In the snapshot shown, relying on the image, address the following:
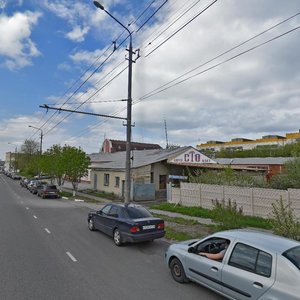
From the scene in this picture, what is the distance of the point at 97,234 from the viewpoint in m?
12.7

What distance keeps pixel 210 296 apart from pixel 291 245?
6.79 feet

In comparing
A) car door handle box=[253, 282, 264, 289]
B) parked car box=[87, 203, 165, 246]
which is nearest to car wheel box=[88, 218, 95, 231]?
parked car box=[87, 203, 165, 246]

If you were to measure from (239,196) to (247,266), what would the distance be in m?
11.8

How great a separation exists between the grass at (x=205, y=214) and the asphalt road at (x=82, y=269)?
4.87 m

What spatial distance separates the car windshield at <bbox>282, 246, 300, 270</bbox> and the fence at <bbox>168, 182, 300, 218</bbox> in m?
7.51

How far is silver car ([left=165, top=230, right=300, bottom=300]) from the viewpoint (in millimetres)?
4695

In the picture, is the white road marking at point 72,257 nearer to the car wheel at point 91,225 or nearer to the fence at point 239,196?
Answer: the car wheel at point 91,225

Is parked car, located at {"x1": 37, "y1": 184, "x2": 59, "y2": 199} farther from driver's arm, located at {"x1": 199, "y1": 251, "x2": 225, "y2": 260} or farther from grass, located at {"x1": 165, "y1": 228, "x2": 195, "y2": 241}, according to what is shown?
driver's arm, located at {"x1": 199, "y1": 251, "x2": 225, "y2": 260}

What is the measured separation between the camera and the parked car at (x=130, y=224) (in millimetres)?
10336

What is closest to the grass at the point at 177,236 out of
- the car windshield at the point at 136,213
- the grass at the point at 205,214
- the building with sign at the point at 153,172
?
the car windshield at the point at 136,213

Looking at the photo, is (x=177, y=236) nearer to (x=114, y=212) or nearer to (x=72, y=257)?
(x=114, y=212)

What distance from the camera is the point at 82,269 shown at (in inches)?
310

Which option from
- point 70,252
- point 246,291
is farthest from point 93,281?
point 246,291

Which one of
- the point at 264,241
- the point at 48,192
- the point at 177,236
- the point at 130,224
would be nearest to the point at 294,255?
the point at 264,241
